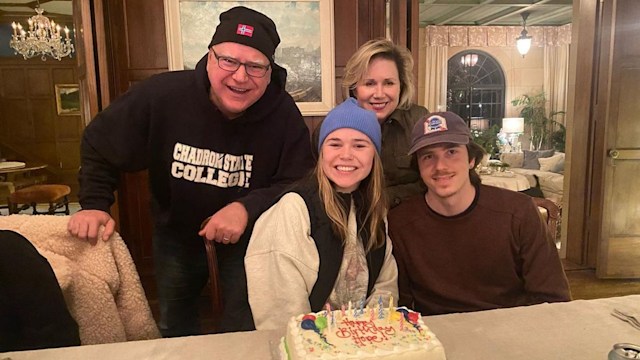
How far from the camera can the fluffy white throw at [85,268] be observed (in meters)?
1.31

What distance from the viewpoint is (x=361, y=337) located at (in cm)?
93

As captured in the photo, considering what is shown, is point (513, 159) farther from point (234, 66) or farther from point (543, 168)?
point (234, 66)

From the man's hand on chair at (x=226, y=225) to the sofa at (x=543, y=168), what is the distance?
205 inches

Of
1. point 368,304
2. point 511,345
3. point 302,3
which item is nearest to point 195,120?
point 368,304

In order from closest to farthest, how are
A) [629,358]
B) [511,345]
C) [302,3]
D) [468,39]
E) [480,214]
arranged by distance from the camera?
1. [629,358]
2. [511,345]
3. [480,214]
4. [302,3]
5. [468,39]

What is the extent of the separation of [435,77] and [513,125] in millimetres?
1636

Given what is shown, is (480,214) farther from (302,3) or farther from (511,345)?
(302,3)

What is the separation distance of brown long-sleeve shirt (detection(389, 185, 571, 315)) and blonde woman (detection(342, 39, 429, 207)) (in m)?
0.25

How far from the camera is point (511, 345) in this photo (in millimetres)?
1032

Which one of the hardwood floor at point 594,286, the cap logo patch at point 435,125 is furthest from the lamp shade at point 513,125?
the cap logo patch at point 435,125

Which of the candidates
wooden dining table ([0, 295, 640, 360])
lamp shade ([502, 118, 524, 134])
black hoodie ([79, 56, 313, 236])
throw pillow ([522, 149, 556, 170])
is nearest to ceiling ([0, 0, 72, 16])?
black hoodie ([79, 56, 313, 236])

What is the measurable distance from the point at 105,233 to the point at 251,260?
0.45m

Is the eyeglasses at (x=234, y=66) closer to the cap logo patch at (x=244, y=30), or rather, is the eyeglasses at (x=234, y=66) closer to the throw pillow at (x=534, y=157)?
the cap logo patch at (x=244, y=30)

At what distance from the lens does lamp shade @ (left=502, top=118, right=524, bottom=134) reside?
8094 mm
